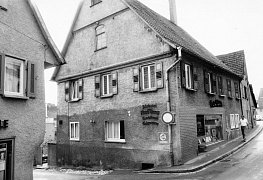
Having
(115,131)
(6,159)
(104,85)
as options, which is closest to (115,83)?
(104,85)

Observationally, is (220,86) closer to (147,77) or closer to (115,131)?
(147,77)

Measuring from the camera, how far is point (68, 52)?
19.0 meters

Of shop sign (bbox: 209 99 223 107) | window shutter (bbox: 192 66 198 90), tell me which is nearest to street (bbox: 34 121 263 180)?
shop sign (bbox: 209 99 223 107)

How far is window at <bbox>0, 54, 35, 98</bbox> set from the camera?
26.7 ft

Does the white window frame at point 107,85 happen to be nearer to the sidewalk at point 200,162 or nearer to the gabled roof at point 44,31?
the gabled roof at point 44,31

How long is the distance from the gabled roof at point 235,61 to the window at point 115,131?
1457 cm

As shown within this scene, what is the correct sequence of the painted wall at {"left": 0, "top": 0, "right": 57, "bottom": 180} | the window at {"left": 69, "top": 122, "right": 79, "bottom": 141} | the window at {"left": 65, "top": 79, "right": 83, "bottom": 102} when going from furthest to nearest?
1. the window at {"left": 65, "top": 79, "right": 83, "bottom": 102}
2. the window at {"left": 69, "top": 122, "right": 79, "bottom": 141}
3. the painted wall at {"left": 0, "top": 0, "right": 57, "bottom": 180}

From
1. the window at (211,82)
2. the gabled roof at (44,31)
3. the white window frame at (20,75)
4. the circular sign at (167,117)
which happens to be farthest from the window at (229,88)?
the white window frame at (20,75)

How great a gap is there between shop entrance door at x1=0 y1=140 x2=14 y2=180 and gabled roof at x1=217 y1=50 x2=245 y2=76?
21.6 metres

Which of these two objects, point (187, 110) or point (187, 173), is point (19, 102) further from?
point (187, 110)

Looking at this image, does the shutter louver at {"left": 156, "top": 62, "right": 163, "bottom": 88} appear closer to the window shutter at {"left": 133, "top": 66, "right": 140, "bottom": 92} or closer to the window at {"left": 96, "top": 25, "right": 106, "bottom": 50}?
the window shutter at {"left": 133, "top": 66, "right": 140, "bottom": 92}

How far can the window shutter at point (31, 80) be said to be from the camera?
892cm

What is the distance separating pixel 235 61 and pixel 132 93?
51.5ft

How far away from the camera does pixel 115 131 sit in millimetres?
15586
